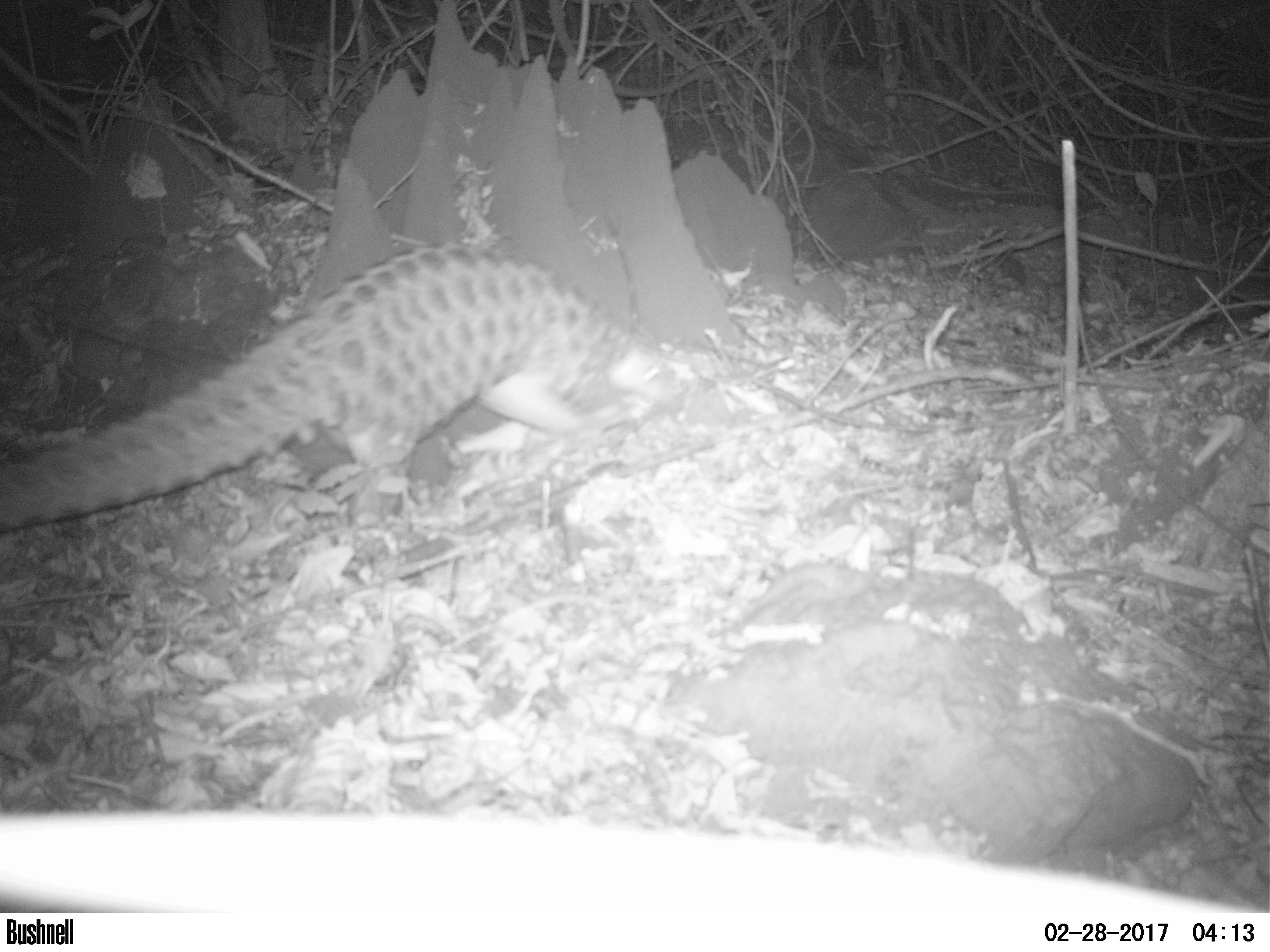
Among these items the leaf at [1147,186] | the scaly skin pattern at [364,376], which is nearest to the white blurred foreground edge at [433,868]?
the scaly skin pattern at [364,376]

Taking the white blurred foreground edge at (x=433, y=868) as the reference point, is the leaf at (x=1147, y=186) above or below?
above

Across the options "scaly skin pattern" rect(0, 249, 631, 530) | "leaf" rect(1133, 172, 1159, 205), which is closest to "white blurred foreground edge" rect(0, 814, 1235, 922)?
"scaly skin pattern" rect(0, 249, 631, 530)

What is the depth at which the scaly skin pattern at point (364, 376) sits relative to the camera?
303 cm

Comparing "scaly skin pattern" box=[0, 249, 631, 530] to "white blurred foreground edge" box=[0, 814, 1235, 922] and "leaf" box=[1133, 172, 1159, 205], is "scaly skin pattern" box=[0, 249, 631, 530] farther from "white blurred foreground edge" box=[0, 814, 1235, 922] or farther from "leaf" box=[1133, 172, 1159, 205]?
"leaf" box=[1133, 172, 1159, 205]

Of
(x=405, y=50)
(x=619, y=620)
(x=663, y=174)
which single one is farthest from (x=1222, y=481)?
(x=405, y=50)

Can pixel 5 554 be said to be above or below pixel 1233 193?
below

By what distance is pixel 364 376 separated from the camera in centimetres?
346

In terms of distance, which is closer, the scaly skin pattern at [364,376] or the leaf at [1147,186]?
the scaly skin pattern at [364,376]

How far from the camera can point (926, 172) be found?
20.6ft

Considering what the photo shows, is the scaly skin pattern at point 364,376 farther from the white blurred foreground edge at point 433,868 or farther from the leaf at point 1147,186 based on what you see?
the leaf at point 1147,186

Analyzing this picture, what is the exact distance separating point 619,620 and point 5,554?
2122 millimetres

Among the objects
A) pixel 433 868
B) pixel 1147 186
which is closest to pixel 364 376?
pixel 433 868

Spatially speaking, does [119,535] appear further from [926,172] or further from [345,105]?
[926,172]

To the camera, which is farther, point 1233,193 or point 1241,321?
point 1233,193
